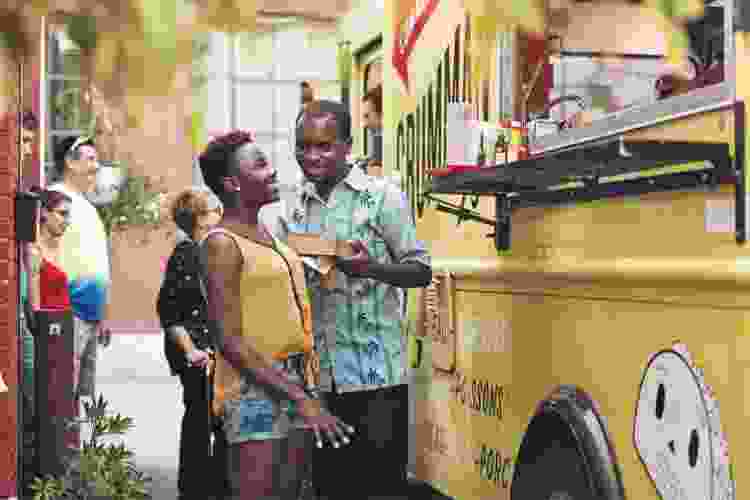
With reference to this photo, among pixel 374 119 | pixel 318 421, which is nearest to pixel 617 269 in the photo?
pixel 318 421

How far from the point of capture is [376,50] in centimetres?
764

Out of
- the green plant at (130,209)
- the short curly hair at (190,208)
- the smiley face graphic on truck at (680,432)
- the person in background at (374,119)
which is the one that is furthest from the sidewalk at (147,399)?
the smiley face graphic on truck at (680,432)

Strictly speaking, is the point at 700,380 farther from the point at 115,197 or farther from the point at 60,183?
the point at 115,197

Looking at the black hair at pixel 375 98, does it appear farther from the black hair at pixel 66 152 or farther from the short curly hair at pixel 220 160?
the short curly hair at pixel 220 160

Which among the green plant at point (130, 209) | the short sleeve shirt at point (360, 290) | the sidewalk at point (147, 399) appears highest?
the green plant at point (130, 209)

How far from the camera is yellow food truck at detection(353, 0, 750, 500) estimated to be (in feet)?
11.7

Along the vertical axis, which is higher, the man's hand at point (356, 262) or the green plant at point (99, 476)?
the man's hand at point (356, 262)

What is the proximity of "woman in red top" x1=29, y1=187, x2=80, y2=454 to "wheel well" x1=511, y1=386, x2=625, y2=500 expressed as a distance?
122 inches

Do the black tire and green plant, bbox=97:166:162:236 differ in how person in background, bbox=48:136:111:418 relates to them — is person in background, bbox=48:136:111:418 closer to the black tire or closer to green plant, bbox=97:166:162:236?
the black tire

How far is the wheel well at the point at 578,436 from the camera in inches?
165

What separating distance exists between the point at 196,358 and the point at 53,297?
3.53ft

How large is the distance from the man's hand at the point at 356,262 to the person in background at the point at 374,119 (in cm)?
260

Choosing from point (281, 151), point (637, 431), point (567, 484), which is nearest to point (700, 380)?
point (637, 431)

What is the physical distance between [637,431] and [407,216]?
65.0 inches
